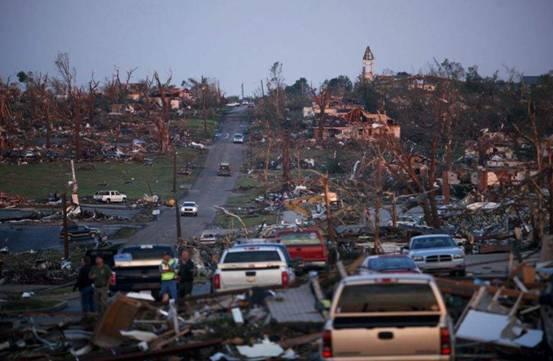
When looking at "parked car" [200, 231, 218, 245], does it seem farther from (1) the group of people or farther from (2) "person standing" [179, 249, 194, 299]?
(1) the group of people

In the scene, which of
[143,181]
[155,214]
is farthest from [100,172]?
[155,214]

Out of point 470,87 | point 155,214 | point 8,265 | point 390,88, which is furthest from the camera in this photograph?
point 390,88

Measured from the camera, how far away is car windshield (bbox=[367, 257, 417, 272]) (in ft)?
64.9

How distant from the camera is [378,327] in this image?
11.0 meters

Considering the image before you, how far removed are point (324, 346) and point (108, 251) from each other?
1318 cm

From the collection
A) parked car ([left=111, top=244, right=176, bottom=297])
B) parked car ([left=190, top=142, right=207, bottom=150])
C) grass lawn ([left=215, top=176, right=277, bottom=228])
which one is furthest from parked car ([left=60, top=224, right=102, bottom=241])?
parked car ([left=190, top=142, right=207, bottom=150])

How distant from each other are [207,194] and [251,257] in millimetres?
58110

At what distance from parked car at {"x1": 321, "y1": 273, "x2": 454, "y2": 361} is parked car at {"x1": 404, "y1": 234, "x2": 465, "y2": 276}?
1223 centimetres

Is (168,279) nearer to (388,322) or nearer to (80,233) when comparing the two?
(388,322)

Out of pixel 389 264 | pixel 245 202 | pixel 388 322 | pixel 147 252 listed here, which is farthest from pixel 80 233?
pixel 388 322

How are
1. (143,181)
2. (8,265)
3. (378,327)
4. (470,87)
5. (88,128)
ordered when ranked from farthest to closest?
(470,87)
(88,128)
(143,181)
(8,265)
(378,327)

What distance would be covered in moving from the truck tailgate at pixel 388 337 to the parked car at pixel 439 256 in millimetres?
12856

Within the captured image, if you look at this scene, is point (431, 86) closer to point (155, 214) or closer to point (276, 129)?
point (276, 129)

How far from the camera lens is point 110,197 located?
72.4 meters
